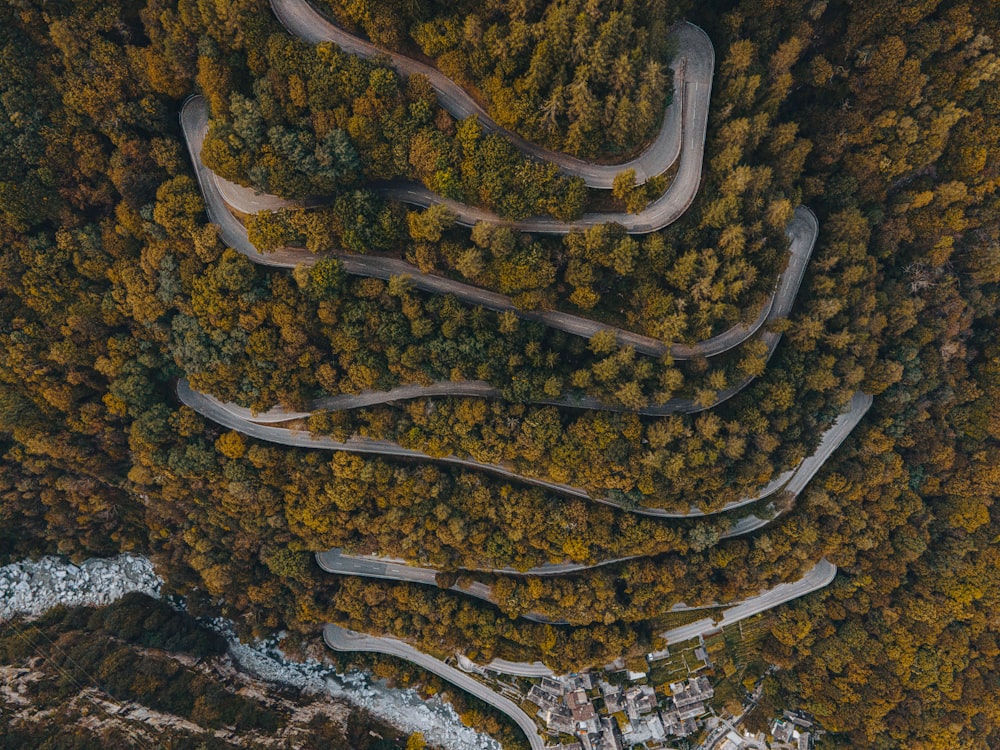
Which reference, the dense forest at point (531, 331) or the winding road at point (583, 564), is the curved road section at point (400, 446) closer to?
the winding road at point (583, 564)

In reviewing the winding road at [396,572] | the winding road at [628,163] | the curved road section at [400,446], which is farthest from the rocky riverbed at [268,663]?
the winding road at [628,163]

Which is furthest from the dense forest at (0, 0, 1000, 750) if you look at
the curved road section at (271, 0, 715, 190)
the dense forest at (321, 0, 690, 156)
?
the curved road section at (271, 0, 715, 190)

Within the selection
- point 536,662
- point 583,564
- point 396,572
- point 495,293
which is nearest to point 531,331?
point 495,293

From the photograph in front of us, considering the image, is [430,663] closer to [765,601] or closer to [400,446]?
[400,446]

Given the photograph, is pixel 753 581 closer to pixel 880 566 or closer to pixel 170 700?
pixel 880 566

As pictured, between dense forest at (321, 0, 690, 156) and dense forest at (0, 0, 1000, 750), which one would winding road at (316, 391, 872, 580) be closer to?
dense forest at (0, 0, 1000, 750)

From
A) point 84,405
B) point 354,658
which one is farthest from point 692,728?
point 84,405
